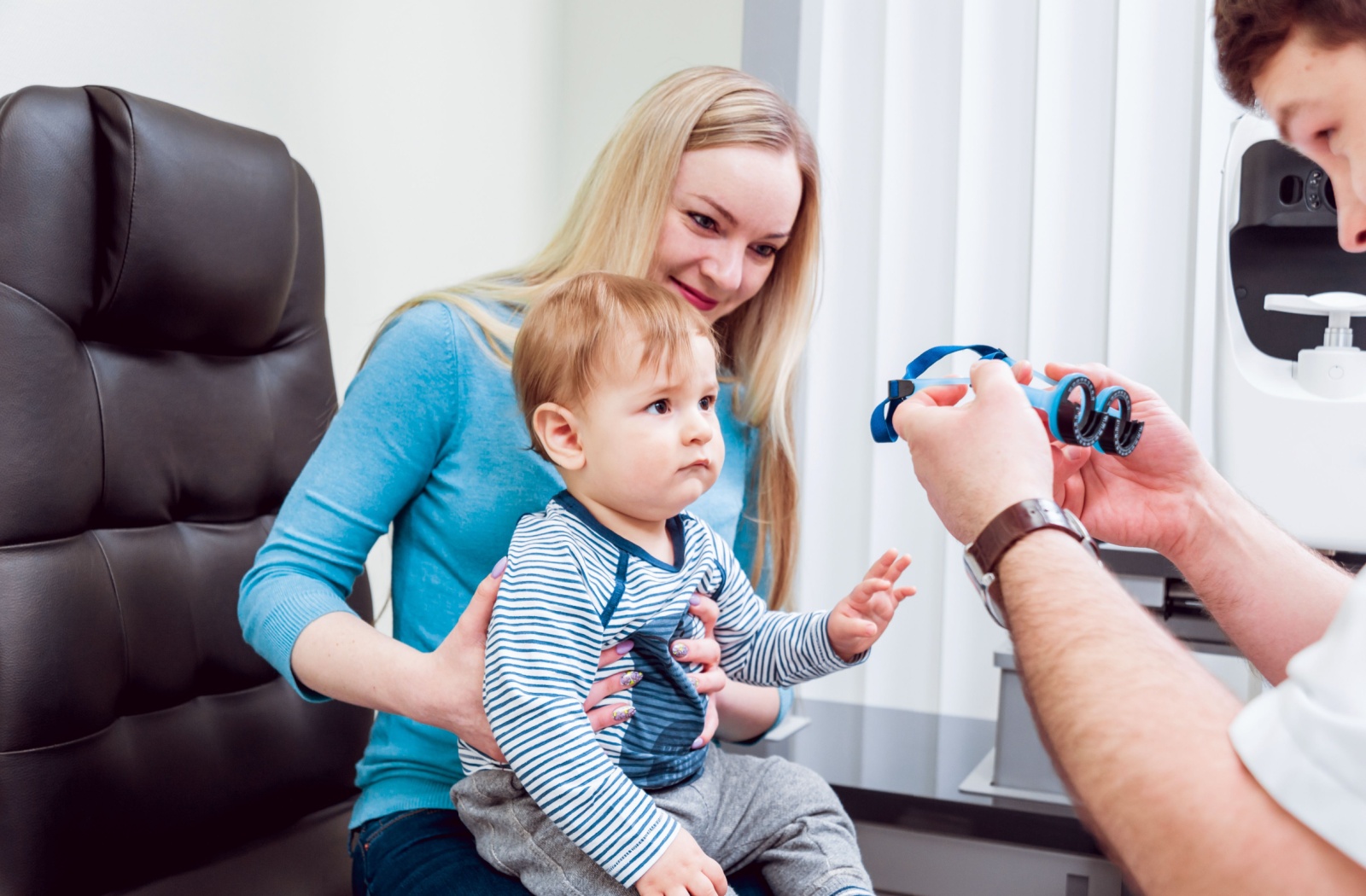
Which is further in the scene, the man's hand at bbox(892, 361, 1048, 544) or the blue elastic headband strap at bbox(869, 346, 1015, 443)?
the blue elastic headband strap at bbox(869, 346, 1015, 443)

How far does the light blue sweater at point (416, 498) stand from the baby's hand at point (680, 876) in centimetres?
33

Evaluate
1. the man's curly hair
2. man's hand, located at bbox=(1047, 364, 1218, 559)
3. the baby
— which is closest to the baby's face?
the baby

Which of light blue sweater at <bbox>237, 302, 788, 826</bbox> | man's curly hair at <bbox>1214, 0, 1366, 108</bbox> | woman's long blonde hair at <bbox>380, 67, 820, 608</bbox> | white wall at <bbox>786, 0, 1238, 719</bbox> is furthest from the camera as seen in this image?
white wall at <bbox>786, 0, 1238, 719</bbox>

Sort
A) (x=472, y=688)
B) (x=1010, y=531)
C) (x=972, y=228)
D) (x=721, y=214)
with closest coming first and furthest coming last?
(x=1010, y=531) < (x=472, y=688) < (x=721, y=214) < (x=972, y=228)

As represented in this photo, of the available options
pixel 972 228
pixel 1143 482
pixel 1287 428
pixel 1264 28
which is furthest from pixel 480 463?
pixel 972 228

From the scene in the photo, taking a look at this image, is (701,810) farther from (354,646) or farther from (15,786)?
(15,786)

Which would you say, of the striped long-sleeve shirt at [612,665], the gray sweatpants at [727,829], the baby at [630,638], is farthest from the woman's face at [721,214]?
the gray sweatpants at [727,829]

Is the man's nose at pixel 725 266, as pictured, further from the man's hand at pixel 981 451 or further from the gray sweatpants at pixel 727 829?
the gray sweatpants at pixel 727 829

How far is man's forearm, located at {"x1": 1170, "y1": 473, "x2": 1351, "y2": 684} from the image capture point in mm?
1024

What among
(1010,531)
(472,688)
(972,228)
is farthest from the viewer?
(972,228)

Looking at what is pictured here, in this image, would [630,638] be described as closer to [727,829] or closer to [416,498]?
[727,829]

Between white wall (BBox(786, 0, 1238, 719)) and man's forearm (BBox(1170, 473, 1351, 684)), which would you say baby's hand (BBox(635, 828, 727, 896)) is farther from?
white wall (BBox(786, 0, 1238, 719))

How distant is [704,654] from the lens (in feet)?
3.48

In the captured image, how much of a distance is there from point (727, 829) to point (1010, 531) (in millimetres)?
451
